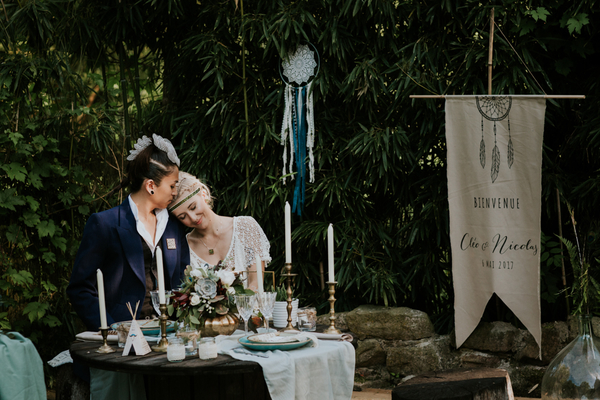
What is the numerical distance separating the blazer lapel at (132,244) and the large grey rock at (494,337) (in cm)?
218

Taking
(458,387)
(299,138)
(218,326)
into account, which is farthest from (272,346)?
(299,138)

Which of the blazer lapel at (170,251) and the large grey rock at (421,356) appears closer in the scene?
the blazer lapel at (170,251)

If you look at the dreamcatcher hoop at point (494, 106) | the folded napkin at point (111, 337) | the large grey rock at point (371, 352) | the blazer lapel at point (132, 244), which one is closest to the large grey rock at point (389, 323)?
the large grey rock at point (371, 352)

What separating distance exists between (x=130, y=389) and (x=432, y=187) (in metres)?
2.39

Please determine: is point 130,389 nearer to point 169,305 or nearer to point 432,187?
point 169,305

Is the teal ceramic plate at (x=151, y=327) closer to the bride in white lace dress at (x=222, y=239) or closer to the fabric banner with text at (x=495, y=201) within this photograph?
the bride in white lace dress at (x=222, y=239)

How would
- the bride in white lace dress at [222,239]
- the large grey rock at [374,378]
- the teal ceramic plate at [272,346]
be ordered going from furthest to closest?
the large grey rock at [374,378] < the bride in white lace dress at [222,239] < the teal ceramic plate at [272,346]

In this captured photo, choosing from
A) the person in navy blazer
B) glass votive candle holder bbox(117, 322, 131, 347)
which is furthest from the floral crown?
glass votive candle holder bbox(117, 322, 131, 347)

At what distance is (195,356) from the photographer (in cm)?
209

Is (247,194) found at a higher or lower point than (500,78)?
lower

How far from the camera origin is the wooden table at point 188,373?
196 cm

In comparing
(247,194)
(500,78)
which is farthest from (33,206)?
(500,78)

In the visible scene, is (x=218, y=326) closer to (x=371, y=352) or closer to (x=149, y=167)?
(x=149, y=167)

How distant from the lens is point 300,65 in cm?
417
